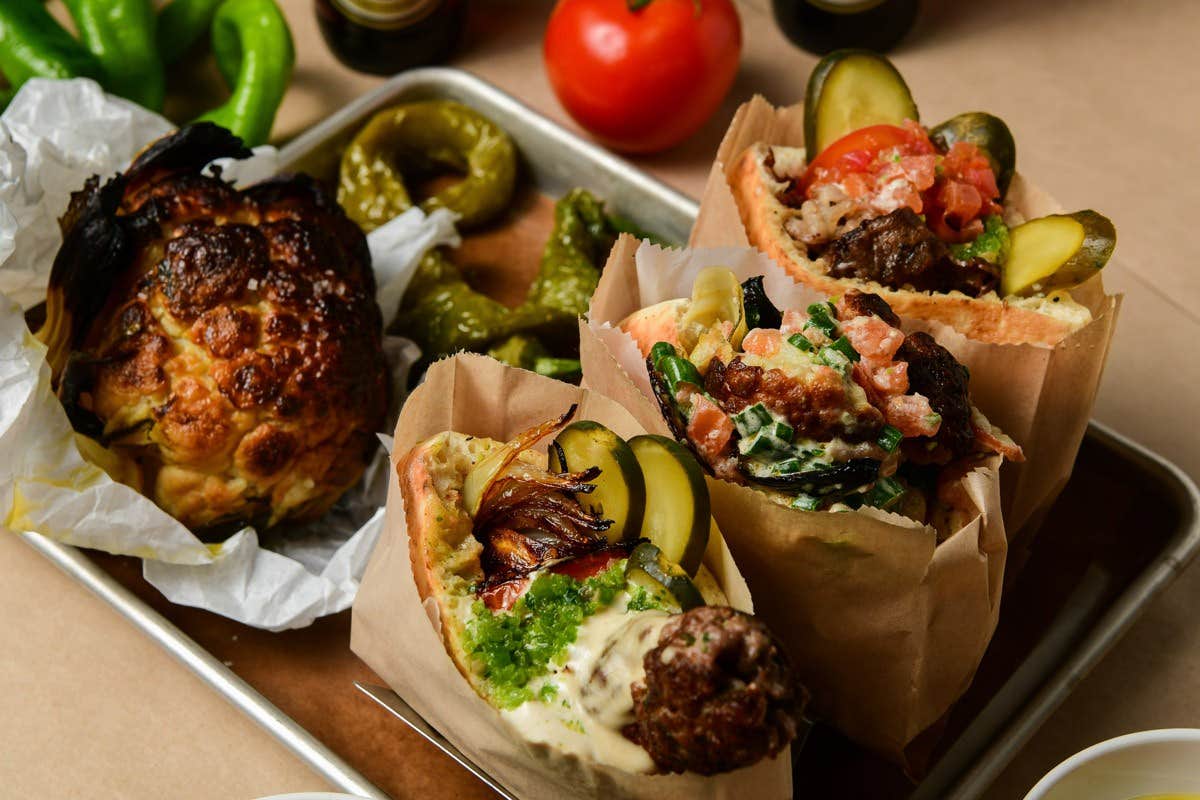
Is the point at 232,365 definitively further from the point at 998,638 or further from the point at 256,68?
the point at 998,638

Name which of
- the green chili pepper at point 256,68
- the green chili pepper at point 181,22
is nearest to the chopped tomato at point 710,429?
the green chili pepper at point 256,68

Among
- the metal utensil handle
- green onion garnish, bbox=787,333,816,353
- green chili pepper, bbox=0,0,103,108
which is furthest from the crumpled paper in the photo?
green onion garnish, bbox=787,333,816,353

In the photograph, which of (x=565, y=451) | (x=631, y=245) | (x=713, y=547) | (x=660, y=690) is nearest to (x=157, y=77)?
(x=631, y=245)

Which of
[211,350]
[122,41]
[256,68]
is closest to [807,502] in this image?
[211,350]

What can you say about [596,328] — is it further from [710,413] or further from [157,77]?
[157,77]

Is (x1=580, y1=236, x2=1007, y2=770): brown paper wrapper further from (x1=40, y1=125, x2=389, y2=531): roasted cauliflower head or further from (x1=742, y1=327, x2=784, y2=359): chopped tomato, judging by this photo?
(x1=40, y1=125, x2=389, y2=531): roasted cauliflower head

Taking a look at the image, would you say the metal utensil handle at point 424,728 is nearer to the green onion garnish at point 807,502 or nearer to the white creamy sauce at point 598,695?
the white creamy sauce at point 598,695
